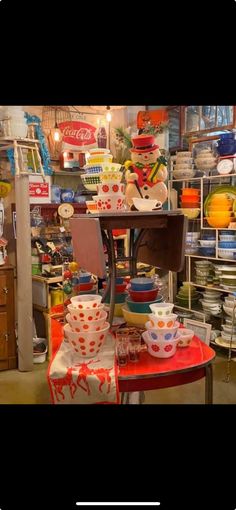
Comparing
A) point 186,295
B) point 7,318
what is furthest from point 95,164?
point 186,295

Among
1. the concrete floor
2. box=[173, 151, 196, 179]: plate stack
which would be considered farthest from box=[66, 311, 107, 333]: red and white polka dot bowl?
box=[173, 151, 196, 179]: plate stack

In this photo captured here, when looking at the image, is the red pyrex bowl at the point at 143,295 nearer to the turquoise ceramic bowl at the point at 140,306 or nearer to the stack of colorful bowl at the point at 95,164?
the turquoise ceramic bowl at the point at 140,306

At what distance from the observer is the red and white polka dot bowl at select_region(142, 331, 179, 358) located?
1.66 meters

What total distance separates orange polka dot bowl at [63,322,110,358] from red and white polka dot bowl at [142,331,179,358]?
178 millimetres

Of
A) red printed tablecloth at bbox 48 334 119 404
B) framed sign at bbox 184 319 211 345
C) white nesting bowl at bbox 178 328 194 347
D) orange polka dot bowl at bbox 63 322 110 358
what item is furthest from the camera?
framed sign at bbox 184 319 211 345

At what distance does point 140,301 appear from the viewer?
190cm

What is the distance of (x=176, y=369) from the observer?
1.57m

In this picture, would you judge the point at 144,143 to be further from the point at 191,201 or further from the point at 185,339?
the point at 191,201

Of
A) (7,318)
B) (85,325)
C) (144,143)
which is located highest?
(144,143)

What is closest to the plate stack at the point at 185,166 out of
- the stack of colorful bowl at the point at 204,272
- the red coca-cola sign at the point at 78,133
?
the stack of colorful bowl at the point at 204,272

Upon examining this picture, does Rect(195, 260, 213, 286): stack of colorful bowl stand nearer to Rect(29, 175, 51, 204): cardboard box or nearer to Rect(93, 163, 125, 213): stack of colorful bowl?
Rect(29, 175, 51, 204): cardboard box

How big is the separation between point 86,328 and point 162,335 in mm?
280
